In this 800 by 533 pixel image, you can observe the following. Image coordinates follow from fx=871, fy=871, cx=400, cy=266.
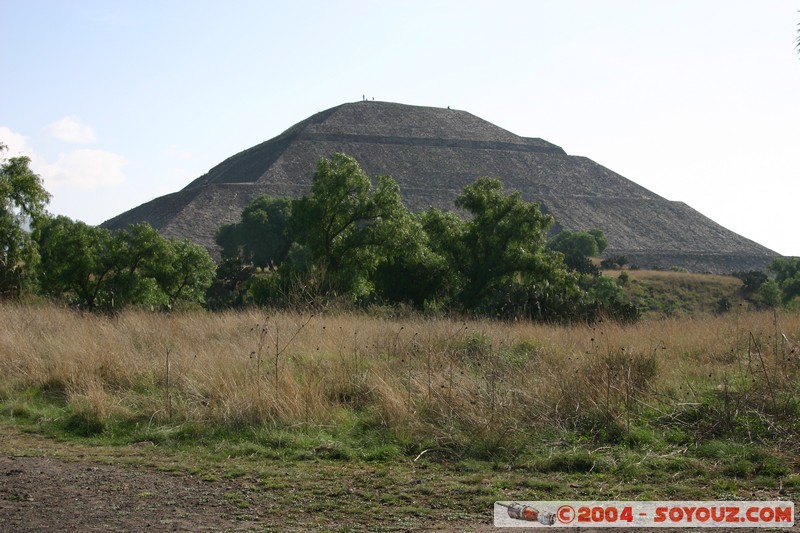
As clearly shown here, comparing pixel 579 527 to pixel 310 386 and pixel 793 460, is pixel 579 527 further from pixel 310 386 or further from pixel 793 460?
pixel 310 386

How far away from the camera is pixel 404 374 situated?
26.5 feet

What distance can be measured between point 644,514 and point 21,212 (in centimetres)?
2465

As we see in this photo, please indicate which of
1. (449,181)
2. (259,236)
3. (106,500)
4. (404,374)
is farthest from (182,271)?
Answer: (449,181)

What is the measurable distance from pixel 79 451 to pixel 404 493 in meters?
2.79

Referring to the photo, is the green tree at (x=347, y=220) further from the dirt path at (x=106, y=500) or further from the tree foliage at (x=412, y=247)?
the dirt path at (x=106, y=500)

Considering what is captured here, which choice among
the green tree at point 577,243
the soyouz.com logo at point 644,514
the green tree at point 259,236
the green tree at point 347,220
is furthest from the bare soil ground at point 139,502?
the green tree at point 577,243

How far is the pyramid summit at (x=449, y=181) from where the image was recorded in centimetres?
9281

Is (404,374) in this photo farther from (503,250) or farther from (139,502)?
(503,250)

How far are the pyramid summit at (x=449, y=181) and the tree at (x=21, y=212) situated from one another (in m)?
55.5

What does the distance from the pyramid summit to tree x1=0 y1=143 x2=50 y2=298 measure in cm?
5548

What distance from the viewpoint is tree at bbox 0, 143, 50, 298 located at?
25.0m

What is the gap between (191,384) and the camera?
7848 mm

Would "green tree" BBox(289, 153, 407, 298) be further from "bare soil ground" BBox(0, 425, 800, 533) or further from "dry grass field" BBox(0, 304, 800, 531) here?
"bare soil ground" BBox(0, 425, 800, 533)

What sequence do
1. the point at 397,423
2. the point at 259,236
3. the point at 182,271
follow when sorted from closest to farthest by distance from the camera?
the point at 397,423, the point at 182,271, the point at 259,236
